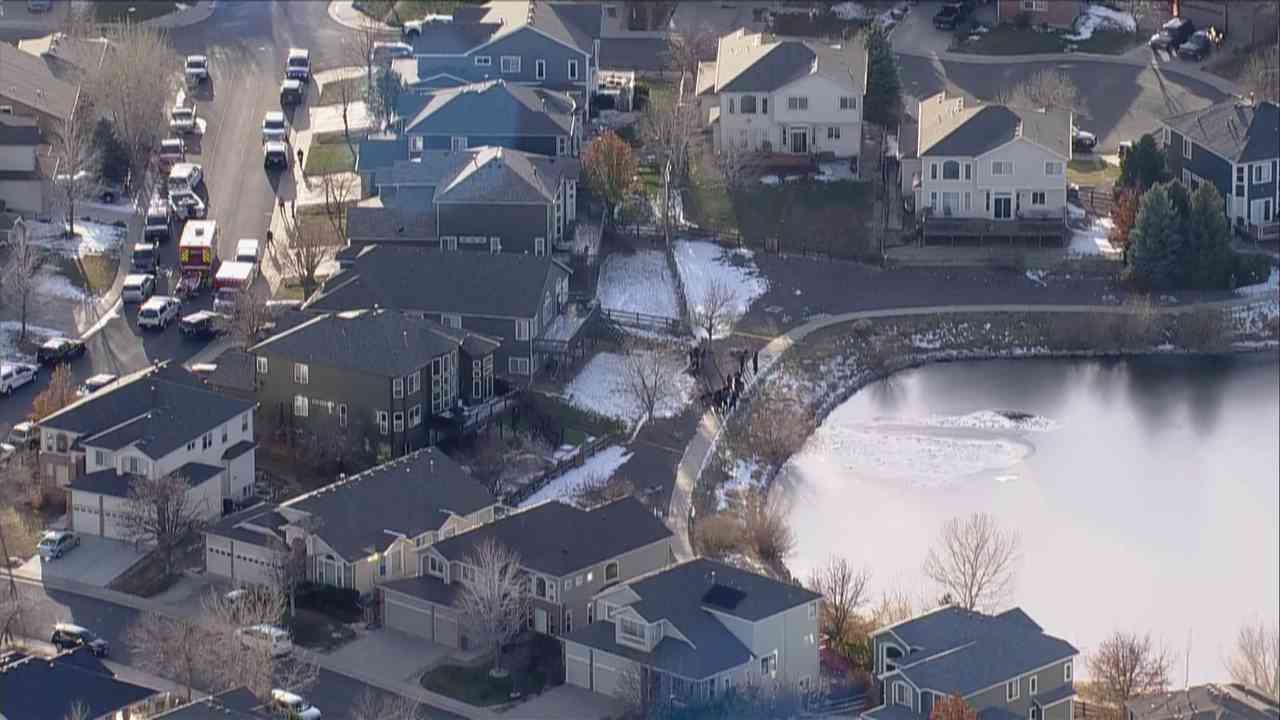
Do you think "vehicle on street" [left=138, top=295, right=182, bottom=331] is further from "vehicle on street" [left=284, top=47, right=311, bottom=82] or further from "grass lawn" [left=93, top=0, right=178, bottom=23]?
"grass lawn" [left=93, top=0, right=178, bottom=23]

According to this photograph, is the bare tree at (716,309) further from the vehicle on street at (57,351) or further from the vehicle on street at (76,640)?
the vehicle on street at (76,640)

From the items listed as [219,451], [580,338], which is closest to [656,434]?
[580,338]

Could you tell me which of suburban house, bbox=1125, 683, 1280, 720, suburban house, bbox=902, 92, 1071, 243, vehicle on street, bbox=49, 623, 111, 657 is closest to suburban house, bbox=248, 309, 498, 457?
vehicle on street, bbox=49, 623, 111, 657

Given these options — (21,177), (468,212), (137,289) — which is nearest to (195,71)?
(21,177)

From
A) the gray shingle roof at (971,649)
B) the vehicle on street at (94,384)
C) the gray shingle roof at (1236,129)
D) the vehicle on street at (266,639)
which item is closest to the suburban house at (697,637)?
the gray shingle roof at (971,649)

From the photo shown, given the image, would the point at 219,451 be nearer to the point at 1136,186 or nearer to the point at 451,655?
the point at 451,655

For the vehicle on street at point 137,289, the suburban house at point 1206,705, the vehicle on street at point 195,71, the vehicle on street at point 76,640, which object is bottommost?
the suburban house at point 1206,705
